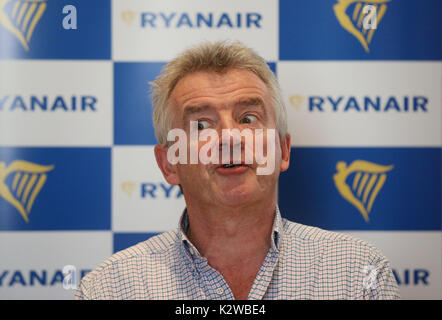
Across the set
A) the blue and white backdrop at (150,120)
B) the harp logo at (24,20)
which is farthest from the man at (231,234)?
the harp logo at (24,20)

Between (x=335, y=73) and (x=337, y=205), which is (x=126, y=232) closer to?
(x=337, y=205)

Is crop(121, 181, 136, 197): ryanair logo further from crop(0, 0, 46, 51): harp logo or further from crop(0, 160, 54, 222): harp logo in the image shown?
crop(0, 0, 46, 51): harp logo

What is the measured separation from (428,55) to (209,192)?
904mm

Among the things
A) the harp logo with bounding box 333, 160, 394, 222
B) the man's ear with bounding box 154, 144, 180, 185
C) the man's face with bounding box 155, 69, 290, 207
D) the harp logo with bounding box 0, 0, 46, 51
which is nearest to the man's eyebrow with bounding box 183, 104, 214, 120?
the man's face with bounding box 155, 69, 290, 207

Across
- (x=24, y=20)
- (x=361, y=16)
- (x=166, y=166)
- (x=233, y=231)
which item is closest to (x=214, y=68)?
(x=166, y=166)

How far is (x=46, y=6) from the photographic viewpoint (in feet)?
5.01

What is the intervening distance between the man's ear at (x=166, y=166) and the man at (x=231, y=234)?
1.1 inches

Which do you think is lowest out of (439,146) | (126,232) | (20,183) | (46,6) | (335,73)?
(126,232)

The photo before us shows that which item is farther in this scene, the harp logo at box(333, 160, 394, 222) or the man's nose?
the harp logo at box(333, 160, 394, 222)

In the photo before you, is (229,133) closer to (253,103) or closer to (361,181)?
(253,103)

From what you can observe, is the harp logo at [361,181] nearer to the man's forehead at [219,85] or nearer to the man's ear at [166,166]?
the man's forehead at [219,85]

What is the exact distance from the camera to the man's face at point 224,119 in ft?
4.00

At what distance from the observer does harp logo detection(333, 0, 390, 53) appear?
1.54 metres

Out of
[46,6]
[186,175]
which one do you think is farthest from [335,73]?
[46,6]
